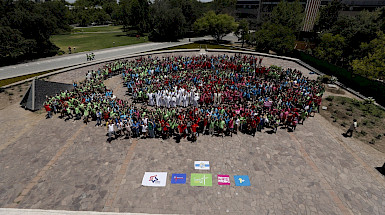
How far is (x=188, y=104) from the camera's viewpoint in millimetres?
19672

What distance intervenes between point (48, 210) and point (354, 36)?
141 feet

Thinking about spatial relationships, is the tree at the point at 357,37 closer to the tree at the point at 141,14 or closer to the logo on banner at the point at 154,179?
the logo on banner at the point at 154,179

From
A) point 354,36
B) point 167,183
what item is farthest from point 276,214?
point 354,36

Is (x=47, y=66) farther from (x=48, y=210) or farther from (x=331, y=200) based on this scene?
(x=331, y=200)

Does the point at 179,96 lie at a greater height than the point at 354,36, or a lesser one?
lesser

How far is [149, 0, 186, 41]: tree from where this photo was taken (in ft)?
186

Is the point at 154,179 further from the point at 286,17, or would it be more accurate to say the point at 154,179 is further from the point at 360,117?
the point at 286,17

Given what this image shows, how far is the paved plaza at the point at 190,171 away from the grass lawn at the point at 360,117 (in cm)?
133

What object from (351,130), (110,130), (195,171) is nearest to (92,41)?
(110,130)

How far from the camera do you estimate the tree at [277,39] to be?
3828cm

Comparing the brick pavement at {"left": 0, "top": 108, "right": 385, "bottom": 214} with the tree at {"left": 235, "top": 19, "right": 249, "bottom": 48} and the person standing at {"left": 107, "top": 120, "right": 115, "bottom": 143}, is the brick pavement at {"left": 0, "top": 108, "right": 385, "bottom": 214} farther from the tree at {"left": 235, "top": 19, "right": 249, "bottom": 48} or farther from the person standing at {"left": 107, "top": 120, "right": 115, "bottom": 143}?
the tree at {"left": 235, "top": 19, "right": 249, "bottom": 48}

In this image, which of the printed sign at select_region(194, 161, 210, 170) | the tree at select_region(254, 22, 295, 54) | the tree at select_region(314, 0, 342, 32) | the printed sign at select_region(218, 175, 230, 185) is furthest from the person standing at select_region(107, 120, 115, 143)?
the tree at select_region(314, 0, 342, 32)

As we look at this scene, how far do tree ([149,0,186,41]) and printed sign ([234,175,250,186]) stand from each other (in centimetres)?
5392

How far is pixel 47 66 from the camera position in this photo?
1291 inches
